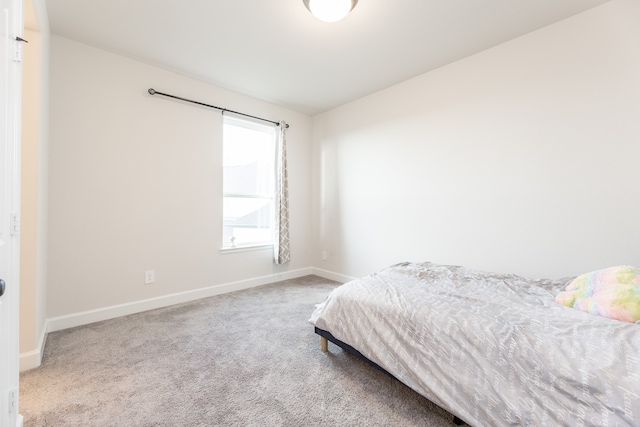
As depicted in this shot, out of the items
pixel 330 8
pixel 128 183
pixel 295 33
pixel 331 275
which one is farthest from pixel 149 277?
pixel 330 8

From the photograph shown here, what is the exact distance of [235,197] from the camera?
3477mm

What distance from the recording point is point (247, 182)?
3.60 metres

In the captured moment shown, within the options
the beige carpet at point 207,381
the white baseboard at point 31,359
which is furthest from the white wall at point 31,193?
the beige carpet at point 207,381

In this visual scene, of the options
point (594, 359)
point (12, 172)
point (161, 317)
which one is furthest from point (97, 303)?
point (594, 359)

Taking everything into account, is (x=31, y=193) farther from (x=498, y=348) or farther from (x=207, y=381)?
(x=498, y=348)

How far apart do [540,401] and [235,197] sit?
3.28 meters

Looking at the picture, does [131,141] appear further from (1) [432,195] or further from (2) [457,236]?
(2) [457,236]

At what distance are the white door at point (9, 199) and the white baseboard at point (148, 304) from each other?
4.87 feet

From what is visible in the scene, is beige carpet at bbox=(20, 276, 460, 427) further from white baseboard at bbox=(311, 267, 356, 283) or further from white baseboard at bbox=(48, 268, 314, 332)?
white baseboard at bbox=(311, 267, 356, 283)

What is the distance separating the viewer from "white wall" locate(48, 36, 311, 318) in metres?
2.31

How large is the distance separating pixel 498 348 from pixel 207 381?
162 cm

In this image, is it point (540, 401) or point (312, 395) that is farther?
point (312, 395)

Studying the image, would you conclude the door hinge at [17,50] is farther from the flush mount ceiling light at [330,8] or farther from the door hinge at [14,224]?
the flush mount ceiling light at [330,8]

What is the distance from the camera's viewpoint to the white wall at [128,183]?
231 centimetres
